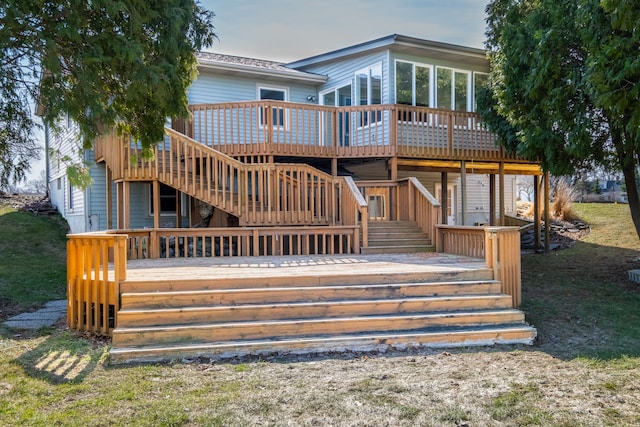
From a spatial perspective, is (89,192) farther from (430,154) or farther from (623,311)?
(623,311)

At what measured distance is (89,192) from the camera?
13.5 m

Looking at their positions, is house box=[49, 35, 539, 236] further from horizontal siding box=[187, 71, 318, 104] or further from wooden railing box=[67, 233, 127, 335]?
wooden railing box=[67, 233, 127, 335]

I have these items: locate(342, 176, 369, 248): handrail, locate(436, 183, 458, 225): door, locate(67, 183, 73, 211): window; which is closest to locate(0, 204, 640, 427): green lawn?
locate(342, 176, 369, 248): handrail

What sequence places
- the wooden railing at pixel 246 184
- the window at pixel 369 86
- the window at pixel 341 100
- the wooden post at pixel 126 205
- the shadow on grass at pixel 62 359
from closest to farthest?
the shadow on grass at pixel 62 359 → the wooden railing at pixel 246 184 → the wooden post at pixel 126 205 → the window at pixel 341 100 → the window at pixel 369 86

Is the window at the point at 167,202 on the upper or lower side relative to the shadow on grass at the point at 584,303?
upper

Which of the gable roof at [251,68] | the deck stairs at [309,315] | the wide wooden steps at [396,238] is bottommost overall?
the deck stairs at [309,315]

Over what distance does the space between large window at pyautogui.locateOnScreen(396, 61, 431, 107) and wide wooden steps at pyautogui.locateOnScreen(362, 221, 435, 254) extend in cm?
447

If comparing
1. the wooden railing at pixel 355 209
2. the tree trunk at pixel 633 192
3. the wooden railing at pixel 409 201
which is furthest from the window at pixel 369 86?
the tree trunk at pixel 633 192

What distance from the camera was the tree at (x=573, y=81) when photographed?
684 cm

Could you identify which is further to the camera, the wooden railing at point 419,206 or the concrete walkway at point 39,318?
the wooden railing at point 419,206

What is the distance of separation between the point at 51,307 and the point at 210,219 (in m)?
4.98

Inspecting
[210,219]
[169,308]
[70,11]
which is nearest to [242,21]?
[210,219]

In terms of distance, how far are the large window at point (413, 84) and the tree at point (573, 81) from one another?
9.15 feet

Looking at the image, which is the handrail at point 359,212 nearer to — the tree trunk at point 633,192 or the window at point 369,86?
the window at point 369,86
